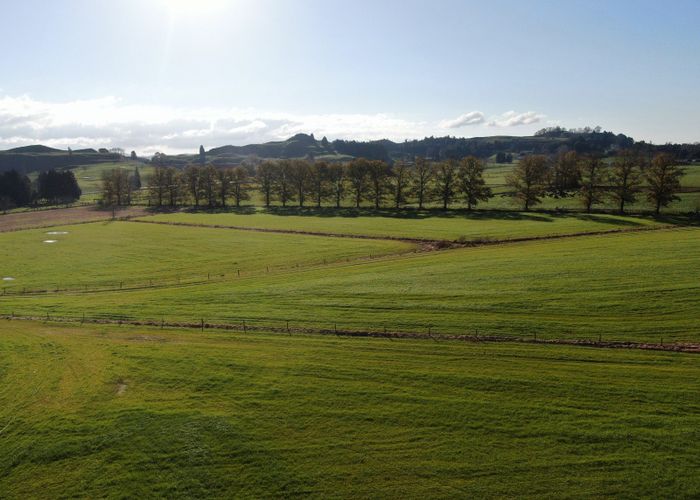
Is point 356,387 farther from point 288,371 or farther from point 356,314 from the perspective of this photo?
point 356,314

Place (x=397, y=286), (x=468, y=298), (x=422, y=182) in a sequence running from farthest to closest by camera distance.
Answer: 1. (x=422, y=182)
2. (x=397, y=286)
3. (x=468, y=298)

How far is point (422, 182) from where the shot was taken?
402 ft

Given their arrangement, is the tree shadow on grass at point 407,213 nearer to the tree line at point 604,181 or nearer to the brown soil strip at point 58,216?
the tree line at point 604,181

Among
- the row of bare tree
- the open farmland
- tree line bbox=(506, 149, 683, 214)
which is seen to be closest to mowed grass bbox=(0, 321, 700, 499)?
the open farmland

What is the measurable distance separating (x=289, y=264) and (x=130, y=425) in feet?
135

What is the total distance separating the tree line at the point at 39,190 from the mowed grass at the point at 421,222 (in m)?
66.7

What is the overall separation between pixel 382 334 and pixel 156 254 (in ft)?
165

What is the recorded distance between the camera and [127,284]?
57.3m

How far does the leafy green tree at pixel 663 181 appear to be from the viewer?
94.8 m

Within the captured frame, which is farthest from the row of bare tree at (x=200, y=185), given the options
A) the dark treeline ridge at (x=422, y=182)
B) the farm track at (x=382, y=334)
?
the farm track at (x=382, y=334)

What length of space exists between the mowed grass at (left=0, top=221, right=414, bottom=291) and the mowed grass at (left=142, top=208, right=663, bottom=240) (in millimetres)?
10838

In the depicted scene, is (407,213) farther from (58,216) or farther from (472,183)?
(58,216)

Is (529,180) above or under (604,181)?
above

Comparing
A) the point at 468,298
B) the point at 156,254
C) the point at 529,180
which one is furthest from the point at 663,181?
the point at 156,254
